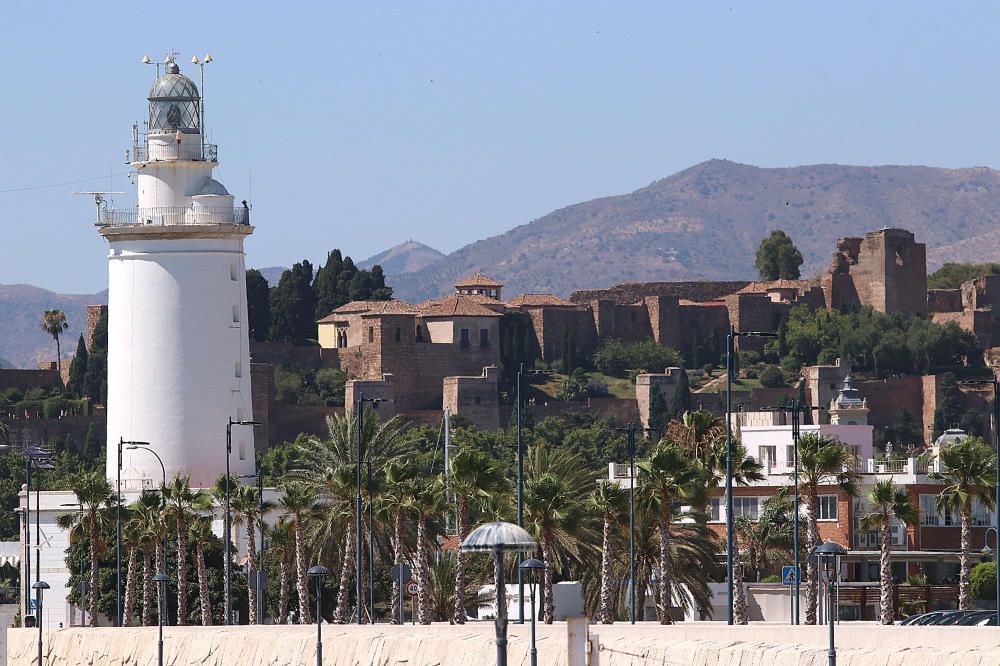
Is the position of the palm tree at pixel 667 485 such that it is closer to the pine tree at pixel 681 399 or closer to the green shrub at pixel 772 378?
the pine tree at pixel 681 399

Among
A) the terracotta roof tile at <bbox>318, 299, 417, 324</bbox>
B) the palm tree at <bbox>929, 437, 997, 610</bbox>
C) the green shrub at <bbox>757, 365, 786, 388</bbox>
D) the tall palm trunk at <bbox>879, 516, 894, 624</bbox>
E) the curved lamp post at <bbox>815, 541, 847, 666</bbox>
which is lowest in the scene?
the tall palm trunk at <bbox>879, 516, 894, 624</bbox>

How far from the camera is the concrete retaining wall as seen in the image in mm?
30547

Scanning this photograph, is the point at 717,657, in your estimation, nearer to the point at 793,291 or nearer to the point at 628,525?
the point at 628,525

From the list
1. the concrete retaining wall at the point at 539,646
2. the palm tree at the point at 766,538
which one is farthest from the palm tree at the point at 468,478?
the palm tree at the point at 766,538

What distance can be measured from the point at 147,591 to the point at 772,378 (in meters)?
82.6

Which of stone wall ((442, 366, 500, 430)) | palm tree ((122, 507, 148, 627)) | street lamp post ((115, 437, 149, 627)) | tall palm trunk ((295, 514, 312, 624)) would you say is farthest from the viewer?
stone wall ((442, 366, 500, 430))

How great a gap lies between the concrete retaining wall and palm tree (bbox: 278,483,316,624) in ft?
22.9

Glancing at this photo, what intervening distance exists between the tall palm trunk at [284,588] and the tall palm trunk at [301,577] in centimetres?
36

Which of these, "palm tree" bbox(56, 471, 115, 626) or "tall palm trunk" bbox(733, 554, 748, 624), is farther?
"palm tree" bbox(56, 471, 115, 626)

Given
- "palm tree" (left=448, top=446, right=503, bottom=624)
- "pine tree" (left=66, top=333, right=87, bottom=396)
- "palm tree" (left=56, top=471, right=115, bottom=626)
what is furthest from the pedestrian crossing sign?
"pine tree" (left=66, top=333, right=87, bottom=396)

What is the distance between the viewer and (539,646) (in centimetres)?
3353

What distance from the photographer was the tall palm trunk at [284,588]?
2005 inches

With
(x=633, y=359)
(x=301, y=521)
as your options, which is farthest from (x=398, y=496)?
(x=633, y=359)

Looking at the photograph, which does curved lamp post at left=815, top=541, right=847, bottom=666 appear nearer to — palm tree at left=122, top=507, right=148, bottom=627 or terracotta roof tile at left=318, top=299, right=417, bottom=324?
palm tree at left=122, top=507, right=148, bottom=627
